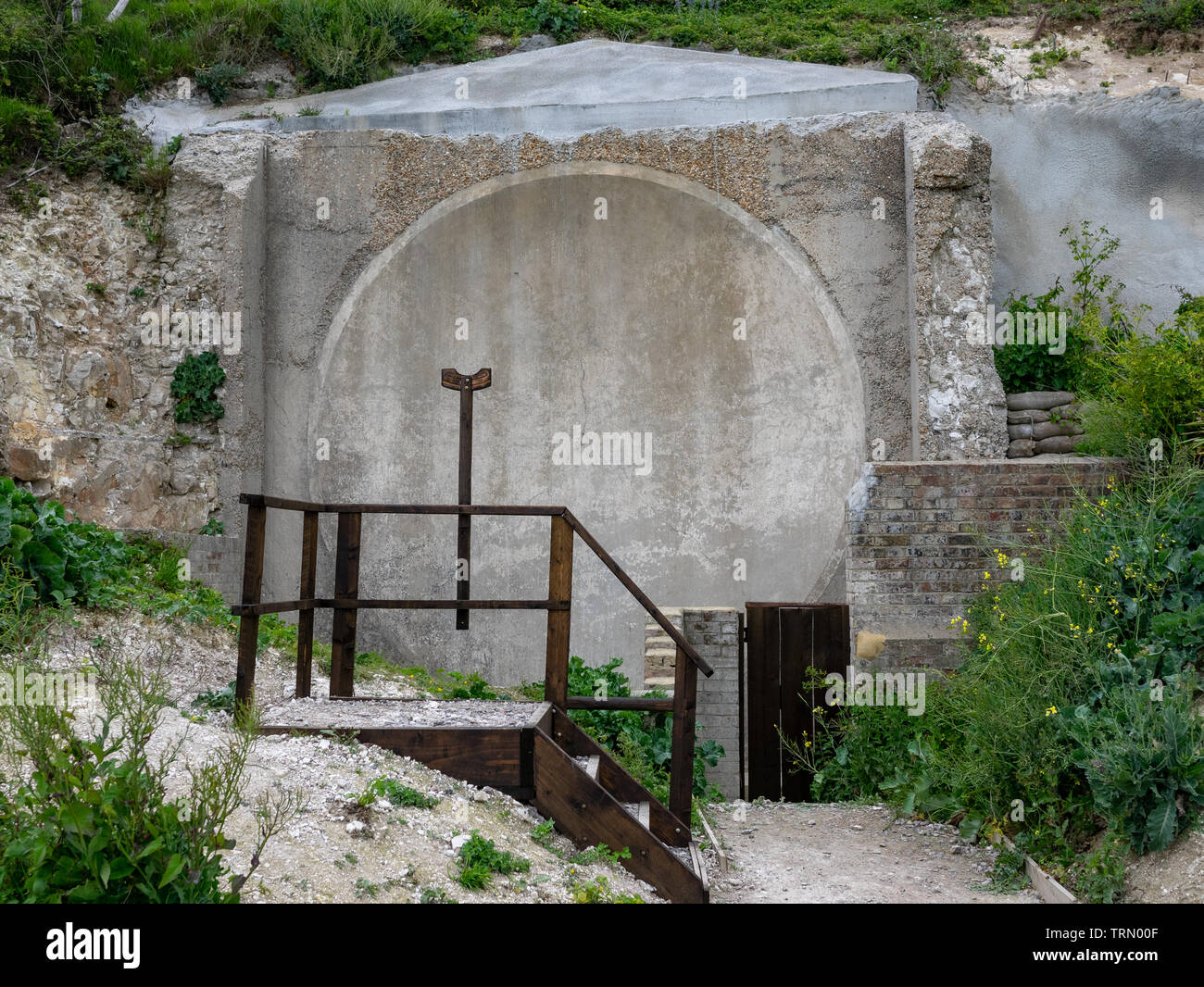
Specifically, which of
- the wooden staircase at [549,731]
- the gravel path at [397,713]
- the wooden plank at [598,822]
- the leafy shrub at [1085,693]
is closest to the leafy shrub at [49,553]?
the wooden staircase at [549,731]

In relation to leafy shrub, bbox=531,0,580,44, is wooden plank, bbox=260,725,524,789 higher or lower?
lower

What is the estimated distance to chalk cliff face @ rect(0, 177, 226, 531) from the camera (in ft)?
31.1

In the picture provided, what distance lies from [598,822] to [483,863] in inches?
31.1

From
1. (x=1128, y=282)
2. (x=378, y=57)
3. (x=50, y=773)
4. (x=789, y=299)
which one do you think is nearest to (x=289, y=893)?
(x=50, y=773)

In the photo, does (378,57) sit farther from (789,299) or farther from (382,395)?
(789,299)

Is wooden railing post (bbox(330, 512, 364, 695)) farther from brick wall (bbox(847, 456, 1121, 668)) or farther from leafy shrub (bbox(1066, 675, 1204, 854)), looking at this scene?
leafy shrub (bbox(1066, 675, 1204, 854))

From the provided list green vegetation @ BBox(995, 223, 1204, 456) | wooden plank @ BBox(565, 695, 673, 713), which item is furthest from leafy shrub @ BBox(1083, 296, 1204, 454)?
wooden plank @ BBox(565, 695, 673, 713)

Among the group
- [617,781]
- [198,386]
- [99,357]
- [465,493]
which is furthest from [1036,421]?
[99,357]

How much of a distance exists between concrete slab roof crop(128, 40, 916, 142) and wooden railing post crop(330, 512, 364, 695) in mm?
6397

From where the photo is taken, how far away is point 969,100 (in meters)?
11.4

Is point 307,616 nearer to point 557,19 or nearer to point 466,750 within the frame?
point 466,750

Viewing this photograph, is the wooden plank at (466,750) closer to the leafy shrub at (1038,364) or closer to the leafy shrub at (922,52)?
the leafy shrub at (1038,364)

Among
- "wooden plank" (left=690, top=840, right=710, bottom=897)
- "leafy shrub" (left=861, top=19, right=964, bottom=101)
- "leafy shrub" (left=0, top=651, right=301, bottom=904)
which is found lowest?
"wooden plank" (left=690, top=840, right=710, bottom=897)

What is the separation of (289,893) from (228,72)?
10.4m
